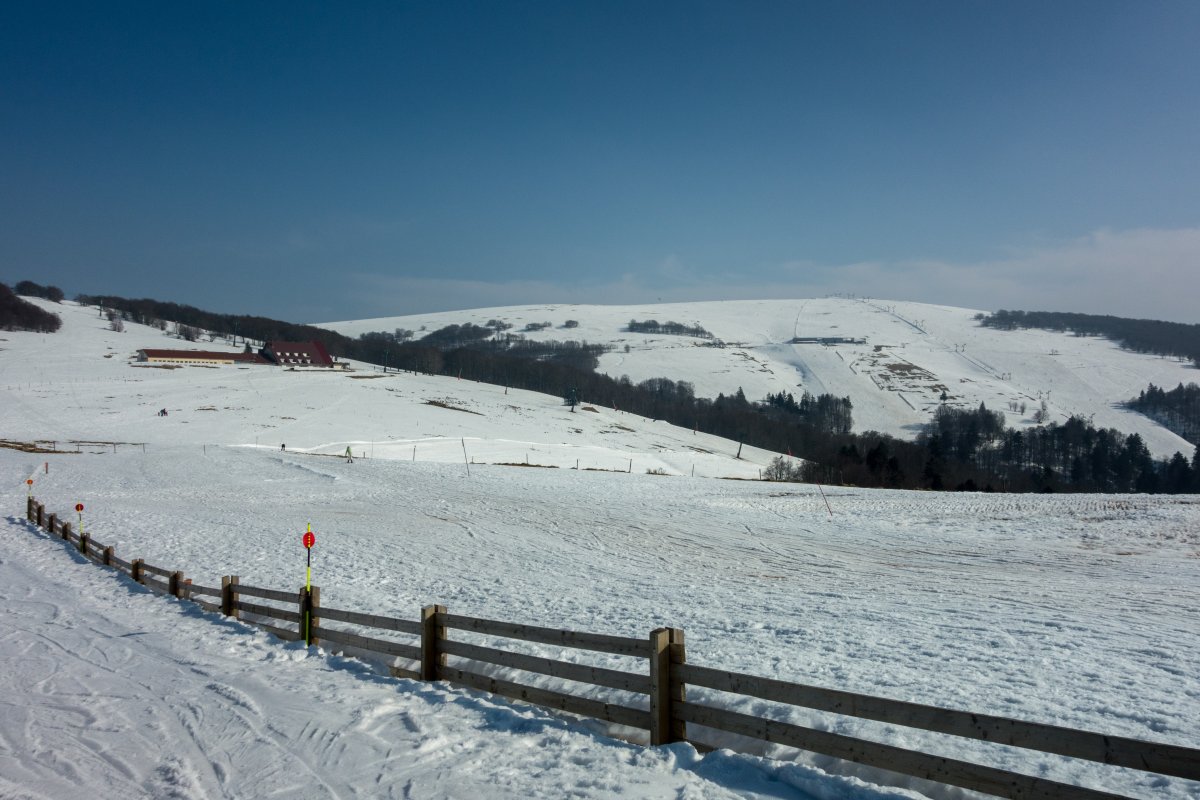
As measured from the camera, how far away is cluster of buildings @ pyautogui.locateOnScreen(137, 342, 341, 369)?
127188mm

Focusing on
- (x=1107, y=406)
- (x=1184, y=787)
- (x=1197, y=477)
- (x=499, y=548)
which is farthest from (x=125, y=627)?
(x=1107, y=406)

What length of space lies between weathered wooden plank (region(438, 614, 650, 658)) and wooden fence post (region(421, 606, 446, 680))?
0.38 ft

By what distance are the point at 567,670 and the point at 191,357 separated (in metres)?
141

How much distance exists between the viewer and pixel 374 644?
1070cm

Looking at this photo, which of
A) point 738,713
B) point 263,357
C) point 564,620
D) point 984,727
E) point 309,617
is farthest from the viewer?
point 263,357

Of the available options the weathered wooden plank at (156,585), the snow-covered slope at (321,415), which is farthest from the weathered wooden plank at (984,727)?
the snow-covered slope at (321,415)

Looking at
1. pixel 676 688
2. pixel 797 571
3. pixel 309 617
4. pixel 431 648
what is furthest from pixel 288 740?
pixel 797 571

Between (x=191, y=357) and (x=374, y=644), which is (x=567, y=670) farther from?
(x=191, y=357)

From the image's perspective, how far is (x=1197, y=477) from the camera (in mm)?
96688

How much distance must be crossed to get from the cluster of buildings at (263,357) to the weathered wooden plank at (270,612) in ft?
424

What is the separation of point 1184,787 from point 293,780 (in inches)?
317

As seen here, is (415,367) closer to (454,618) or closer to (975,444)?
(975,444)

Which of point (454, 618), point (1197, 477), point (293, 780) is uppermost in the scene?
point (454, 618)

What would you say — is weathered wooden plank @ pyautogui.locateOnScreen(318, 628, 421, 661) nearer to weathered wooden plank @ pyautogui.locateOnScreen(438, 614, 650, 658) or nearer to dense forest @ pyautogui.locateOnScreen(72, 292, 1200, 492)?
weathered wooden plank @ pyautogui.locateOnScreen(438, 614, 650, 658)
